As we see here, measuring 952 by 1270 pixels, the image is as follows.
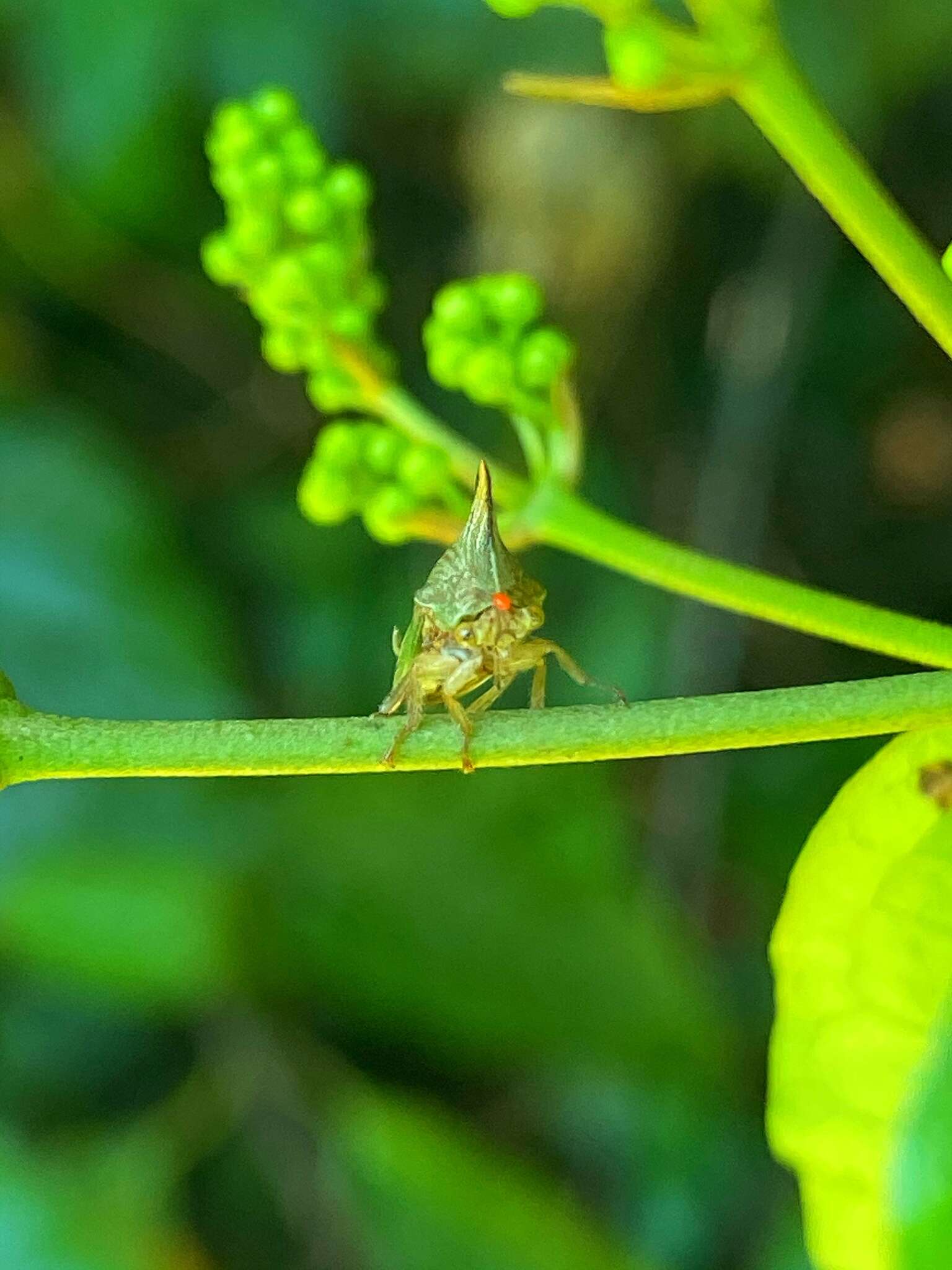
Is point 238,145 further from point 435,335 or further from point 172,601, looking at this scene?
point 172,601

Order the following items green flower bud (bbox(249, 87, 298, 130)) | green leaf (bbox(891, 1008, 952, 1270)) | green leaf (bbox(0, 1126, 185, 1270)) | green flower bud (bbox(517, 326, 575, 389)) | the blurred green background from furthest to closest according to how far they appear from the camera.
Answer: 1. the blurred green background
2. green leaf (bbox(0, 1126, 185, 1270))
3. green flower bud (bbox(249, 87, 298, 130))
4. green flower bud (bbox(517, 326, 575, 389))
5. green leaf (bbox(891, 1008, 952, 1270))

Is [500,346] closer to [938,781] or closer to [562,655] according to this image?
[562,655]

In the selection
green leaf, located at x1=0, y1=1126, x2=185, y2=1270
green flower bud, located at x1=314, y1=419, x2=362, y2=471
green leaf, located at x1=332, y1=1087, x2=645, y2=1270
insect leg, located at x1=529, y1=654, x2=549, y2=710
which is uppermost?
green flower bud, located at x1=314, y1=419, x2=362, y2=471

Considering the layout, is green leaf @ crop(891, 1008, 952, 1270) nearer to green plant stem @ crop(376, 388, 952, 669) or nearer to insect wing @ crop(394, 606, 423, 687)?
green plant stem @ crop(376, 388, 952, 669)

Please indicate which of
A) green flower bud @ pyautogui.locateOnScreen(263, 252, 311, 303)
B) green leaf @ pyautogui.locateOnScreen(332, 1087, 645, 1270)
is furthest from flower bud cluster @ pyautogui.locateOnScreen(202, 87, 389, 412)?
green leaf @ pyautogui.locateOnScreen(332, 1087, 645, 1270)

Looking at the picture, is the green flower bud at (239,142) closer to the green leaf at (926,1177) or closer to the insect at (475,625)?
the insect at (475,625)

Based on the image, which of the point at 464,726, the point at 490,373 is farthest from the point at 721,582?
the point at 490,373

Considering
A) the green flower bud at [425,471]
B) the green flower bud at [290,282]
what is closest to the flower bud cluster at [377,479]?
the green flower bud at [425,471]
